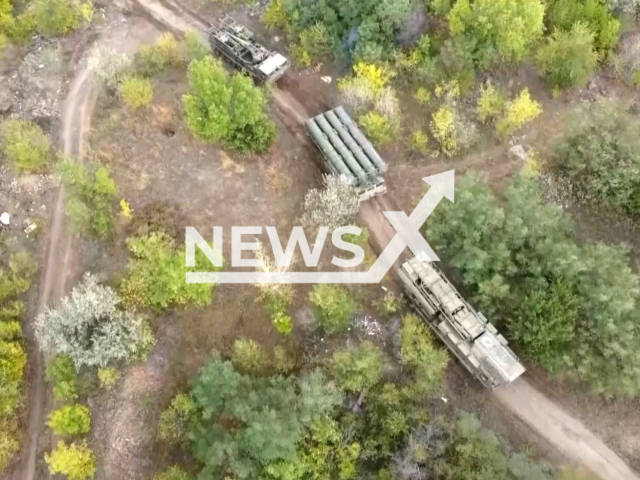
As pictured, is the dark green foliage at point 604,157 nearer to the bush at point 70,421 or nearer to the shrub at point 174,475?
the shrub at point 174,475

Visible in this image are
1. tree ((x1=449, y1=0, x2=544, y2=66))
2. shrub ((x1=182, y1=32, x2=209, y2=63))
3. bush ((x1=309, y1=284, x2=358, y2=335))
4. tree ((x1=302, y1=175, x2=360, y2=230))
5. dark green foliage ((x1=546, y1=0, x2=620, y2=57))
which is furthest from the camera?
shrub ((x1=182, y1=32, x2=209, y2=63))

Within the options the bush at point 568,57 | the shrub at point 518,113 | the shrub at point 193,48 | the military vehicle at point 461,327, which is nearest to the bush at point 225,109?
the shrub at point 193,48

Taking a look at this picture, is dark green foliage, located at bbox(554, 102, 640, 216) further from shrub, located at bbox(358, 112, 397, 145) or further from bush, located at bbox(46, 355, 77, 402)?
bush, located at bbox(46, 355, 77, 402)

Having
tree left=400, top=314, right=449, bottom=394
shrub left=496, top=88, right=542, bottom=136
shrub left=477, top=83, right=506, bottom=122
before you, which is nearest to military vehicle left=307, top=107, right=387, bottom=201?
shrub left=477, top=83, right=506, bottom=122

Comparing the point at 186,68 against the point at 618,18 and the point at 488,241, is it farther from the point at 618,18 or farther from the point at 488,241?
the point at 618,18

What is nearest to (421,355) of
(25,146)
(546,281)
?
(546,281)

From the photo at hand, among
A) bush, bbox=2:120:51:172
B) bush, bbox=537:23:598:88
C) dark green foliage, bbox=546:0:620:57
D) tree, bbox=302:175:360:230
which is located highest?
dark green foliage, bbox=546:0:620:57

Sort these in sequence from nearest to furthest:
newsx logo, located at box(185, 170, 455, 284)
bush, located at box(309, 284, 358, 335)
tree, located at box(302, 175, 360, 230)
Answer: bush, located at box(309, 284, 358, 335) → newsx logo, located at box(185, 170, 455, 284) → tree, located at box(302, 175, 360, 230)
